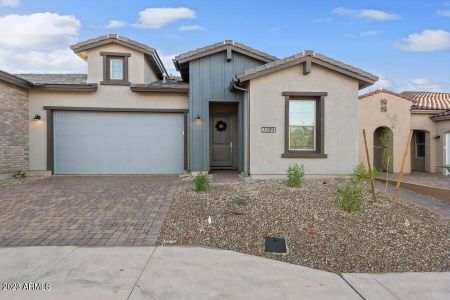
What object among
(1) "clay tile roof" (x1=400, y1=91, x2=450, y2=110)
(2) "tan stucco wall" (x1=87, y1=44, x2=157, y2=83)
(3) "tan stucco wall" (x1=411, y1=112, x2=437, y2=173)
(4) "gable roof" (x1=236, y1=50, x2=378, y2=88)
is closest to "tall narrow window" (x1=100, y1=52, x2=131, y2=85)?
(2) "tan stucco wall" (x1=87, y1=44, x2=157, y2=83)

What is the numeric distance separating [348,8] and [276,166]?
7.18 m

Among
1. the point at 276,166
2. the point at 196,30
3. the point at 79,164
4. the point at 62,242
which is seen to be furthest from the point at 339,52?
the point at 62,242

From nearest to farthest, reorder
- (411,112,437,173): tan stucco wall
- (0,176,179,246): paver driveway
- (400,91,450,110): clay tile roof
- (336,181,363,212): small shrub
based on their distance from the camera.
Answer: (0,176,179,246): paver driveway, (336,181,363,212): small shrub, (411,112,437,173): tan stucco wall, (400,91,450,110): clay tile roof

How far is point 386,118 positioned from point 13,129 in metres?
14.4

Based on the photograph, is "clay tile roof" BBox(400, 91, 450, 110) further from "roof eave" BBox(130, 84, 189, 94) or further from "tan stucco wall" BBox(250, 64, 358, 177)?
"roof eave" BBox(130, 84, 189, 94)

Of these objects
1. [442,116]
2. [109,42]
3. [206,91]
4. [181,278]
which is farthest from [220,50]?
[181,278]

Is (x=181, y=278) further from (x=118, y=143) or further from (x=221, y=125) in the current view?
(x=221, y=125)

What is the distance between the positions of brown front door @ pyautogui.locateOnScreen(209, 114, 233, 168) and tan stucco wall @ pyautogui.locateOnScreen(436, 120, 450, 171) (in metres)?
8.94

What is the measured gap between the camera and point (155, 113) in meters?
13.1

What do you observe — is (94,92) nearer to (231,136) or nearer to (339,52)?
(231,136)

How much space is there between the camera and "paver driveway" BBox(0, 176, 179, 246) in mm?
5199

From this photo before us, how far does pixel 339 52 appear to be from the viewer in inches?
670

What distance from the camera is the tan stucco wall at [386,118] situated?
13.5 metres

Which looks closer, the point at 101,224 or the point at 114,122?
the point at 101,224
